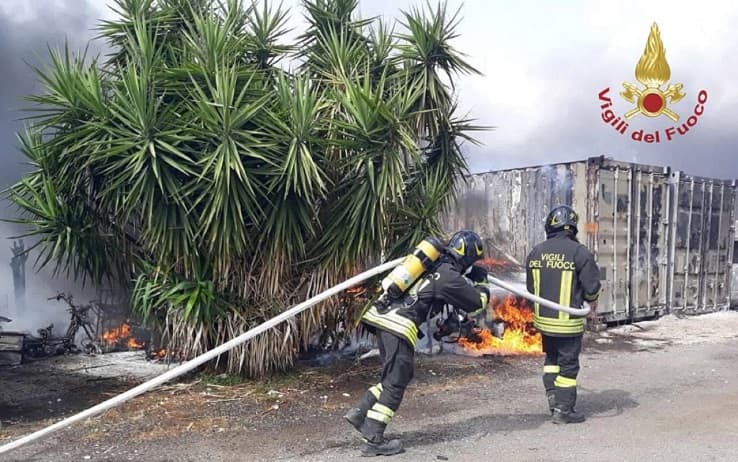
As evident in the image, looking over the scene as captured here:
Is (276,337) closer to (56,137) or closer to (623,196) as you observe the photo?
(56,137)

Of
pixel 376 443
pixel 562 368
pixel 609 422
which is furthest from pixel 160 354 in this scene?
pixel 609 422

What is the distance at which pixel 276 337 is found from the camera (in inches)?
246

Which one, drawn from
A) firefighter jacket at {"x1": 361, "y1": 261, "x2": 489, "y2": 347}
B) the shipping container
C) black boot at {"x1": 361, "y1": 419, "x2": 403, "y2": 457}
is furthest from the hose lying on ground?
the shipping container

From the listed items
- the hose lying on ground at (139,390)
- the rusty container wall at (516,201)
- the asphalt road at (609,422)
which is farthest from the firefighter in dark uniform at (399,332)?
the rusty container wall at (516,201)

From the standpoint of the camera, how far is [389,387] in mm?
4445

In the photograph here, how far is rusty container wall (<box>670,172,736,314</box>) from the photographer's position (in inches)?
448

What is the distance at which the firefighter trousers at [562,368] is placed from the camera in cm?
519

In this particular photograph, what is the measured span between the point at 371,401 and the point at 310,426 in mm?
829

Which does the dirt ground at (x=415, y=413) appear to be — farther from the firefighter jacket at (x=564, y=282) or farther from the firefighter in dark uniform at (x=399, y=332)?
the firefighter jacket at (x=564, y=282)

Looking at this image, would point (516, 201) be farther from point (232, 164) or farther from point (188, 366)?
point (188, 366)

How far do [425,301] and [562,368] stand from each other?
5.15ft

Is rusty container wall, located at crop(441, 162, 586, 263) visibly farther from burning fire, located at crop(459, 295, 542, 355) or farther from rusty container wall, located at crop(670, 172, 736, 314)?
rusty container wall, located at crop(670, 172, 736, 314)

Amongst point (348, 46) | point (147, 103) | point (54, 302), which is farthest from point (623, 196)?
point (54, 302)

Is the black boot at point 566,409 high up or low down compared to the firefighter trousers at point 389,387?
down
